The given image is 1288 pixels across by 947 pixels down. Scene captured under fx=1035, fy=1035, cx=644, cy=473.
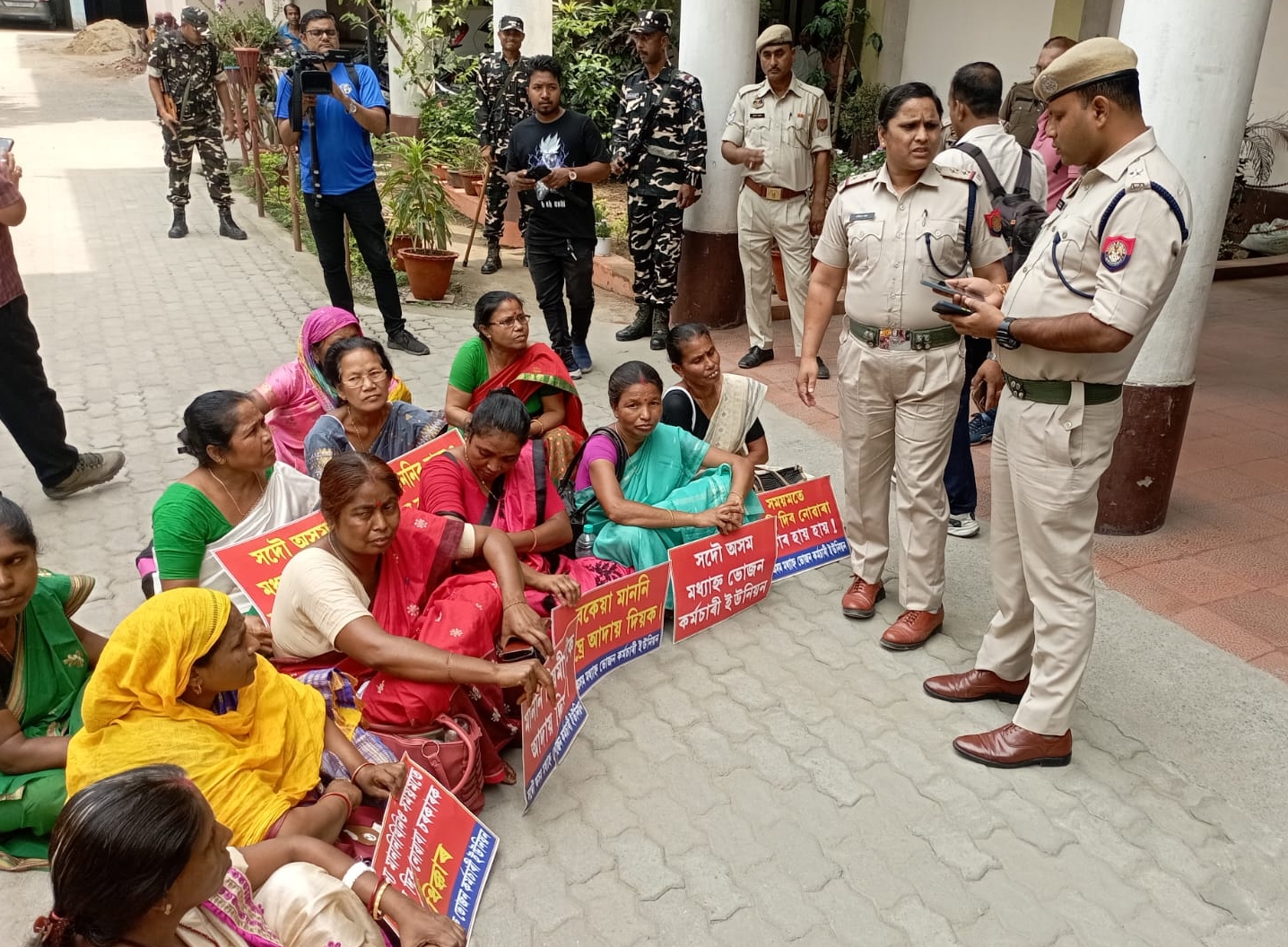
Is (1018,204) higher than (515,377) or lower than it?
higher

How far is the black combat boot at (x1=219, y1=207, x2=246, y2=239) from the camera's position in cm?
1006

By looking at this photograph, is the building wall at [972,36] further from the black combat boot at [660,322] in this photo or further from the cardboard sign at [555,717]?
the cardboard sign at [555,717]

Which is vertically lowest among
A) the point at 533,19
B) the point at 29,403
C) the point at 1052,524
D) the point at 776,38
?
the point at 29,403

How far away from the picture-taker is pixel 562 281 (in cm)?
→ 655

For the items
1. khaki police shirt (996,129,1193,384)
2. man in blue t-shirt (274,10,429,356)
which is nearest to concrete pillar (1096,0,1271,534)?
khaki police shirt (996,129,1193,384)

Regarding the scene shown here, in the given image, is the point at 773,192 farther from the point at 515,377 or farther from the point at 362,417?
the point at 362,417

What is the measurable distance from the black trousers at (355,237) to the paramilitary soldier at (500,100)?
167 cm

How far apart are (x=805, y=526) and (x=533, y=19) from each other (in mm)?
6512

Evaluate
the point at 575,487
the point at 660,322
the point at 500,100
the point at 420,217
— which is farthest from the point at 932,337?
the point at 500,100

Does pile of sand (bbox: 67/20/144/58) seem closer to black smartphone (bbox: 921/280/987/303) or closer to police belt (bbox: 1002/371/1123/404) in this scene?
black smartphone (bbox: 921/280/987/303)

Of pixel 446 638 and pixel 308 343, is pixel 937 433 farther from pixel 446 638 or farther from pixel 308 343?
pixel 308 343

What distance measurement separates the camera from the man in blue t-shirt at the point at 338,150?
20.1 ft

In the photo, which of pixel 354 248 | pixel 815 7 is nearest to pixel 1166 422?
pixel 354 248

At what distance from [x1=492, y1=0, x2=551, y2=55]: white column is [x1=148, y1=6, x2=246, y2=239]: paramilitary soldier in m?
2.82
